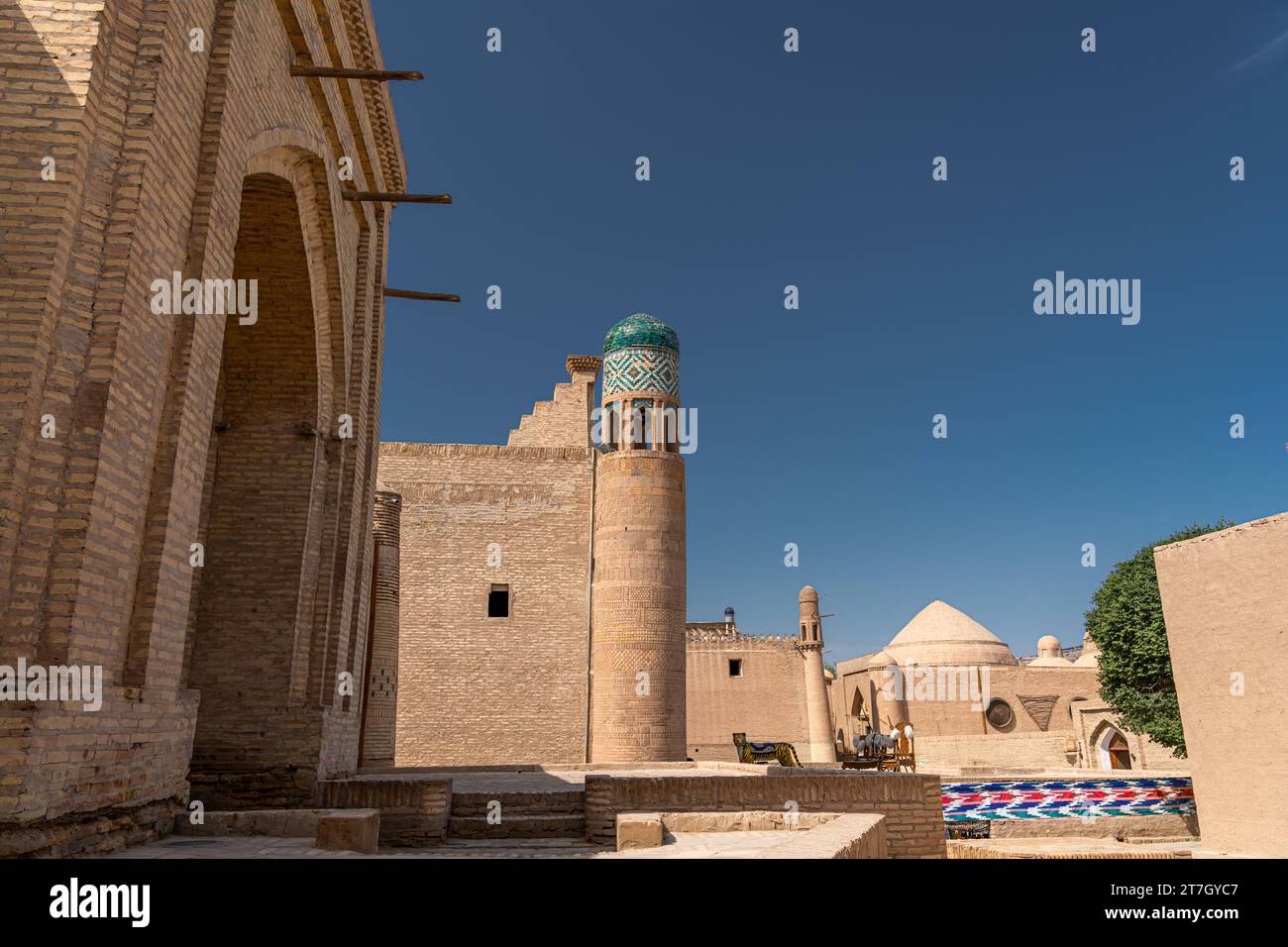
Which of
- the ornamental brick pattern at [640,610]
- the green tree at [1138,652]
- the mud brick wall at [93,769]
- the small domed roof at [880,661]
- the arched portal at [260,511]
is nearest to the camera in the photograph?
the mud brick wall at [93,769]

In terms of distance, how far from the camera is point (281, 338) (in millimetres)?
8406

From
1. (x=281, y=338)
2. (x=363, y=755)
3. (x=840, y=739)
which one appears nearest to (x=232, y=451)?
(x=281, y=338)

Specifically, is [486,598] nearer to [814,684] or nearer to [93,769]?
[814,684]

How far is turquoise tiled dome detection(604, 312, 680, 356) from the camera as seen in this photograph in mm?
16578

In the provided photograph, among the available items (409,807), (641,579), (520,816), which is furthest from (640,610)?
(409,807)

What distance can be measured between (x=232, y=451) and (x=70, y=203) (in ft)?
13.4

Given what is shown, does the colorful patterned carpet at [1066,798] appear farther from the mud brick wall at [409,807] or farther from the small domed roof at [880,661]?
the small domed roof at [880,661]

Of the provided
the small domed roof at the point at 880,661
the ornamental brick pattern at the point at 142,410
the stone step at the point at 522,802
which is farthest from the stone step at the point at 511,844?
the small domed roof at the point at 880,661

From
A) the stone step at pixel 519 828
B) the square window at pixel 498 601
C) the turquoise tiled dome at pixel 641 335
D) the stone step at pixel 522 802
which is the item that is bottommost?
the stone step at pixel 519 828

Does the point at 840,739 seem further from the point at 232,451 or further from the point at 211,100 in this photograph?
the point at 211,100

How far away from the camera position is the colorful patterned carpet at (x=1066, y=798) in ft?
44.7

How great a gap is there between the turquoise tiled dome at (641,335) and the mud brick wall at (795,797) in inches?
416

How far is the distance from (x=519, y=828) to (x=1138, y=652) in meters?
14.1

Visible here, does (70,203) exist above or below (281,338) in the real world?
below
